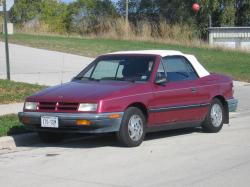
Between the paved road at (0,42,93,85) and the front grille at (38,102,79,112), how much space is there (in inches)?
355

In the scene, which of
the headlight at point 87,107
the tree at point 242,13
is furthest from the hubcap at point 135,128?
the tree at point 242,13

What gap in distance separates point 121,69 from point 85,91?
1.12m

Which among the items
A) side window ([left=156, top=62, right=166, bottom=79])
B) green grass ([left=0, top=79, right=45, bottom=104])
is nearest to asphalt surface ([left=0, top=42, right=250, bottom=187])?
side window ([left=156, top=62, right=166, bottom=79])

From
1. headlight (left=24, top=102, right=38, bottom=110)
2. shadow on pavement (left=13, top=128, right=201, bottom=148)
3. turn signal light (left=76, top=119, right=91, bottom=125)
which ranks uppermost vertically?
headlight (left=24, top=102, right=38, bottom=110)

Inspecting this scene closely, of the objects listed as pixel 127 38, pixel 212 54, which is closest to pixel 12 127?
pixel 212 54

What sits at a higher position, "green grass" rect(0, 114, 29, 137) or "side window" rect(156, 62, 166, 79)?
"side window" rect(156, 62, 166, 79)

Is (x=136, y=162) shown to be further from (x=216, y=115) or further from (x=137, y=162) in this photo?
(x=216, y=115)

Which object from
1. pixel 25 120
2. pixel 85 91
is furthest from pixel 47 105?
pixel 85 91

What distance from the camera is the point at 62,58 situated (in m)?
26.2

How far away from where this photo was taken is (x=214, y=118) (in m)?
11.8

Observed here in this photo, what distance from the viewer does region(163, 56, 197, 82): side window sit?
11062 mm

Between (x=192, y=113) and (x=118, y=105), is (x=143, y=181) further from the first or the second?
(x=192, y=113)

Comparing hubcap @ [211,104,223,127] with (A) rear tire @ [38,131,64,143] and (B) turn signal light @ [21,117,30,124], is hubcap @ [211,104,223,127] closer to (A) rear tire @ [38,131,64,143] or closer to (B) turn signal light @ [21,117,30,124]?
(A) rear tire @ [38,131,64,143]

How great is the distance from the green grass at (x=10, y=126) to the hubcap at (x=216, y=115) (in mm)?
3303
